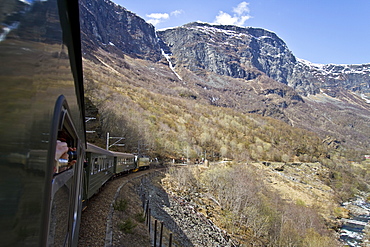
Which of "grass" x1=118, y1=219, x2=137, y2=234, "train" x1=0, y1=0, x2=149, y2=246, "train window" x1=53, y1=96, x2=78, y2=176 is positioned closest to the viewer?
"train" x1=0, y1=0, x2=149, y2=246

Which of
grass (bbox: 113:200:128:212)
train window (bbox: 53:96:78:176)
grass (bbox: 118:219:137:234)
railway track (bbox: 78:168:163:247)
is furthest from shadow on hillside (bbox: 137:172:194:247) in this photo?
train window (bbox: 53:96:78:176)

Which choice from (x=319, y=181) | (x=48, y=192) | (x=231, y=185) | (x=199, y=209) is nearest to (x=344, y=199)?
(x=319, y=181)

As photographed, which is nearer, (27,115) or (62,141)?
(27,115)

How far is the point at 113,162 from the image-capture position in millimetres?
21031

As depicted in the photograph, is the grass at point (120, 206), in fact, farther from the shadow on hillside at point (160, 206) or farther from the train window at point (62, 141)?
the train window at point (62, 141)

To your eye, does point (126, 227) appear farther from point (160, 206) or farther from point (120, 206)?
point (160, 206)

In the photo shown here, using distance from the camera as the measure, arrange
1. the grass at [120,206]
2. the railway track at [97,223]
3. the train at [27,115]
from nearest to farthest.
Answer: the train at [27,115] < the railway track at [97,223] < the grass at [120,206]

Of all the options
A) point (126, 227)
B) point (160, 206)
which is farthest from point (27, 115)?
point (160, 206)

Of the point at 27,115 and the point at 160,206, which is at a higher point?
the point at 27,115

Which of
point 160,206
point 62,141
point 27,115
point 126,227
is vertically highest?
point 27,115

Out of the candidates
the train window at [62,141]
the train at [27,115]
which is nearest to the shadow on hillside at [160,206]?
the train window at [62,141]

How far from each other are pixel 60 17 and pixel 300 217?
35875 millimetres

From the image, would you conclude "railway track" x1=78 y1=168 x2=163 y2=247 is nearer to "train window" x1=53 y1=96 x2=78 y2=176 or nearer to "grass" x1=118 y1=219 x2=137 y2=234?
"grass" x1=118 y1=219 x2=137 y2=234

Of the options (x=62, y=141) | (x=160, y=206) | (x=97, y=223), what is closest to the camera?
(x=62, y=141)
